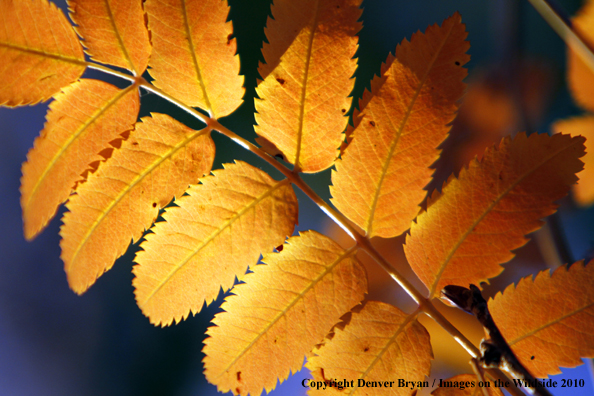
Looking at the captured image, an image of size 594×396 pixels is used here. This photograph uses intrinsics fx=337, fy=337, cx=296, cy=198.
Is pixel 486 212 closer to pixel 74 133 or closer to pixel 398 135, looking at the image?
pixel 398 135

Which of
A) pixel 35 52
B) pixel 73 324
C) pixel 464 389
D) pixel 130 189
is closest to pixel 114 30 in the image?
pixel 35 52

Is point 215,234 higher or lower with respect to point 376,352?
higher

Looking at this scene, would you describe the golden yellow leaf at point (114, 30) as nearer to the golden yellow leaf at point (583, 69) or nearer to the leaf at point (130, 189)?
the leaf at point (130, 189)

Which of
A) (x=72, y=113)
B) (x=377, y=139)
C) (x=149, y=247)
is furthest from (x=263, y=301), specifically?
(x=72, y=113)

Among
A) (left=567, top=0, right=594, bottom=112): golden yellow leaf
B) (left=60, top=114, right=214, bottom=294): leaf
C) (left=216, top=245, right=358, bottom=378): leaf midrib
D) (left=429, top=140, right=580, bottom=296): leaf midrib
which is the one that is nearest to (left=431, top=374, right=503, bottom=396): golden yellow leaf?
(left=429, top=140, right=580, bottom=296): leaf midrib

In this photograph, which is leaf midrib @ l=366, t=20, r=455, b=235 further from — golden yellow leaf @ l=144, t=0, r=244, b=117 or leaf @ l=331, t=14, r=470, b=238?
golden yellow leaf @ l=144, t=0, r=244, b=117

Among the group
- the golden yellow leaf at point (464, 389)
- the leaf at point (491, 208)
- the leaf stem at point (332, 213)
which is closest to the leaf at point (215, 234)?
the leaf stem at point (332, 213)
